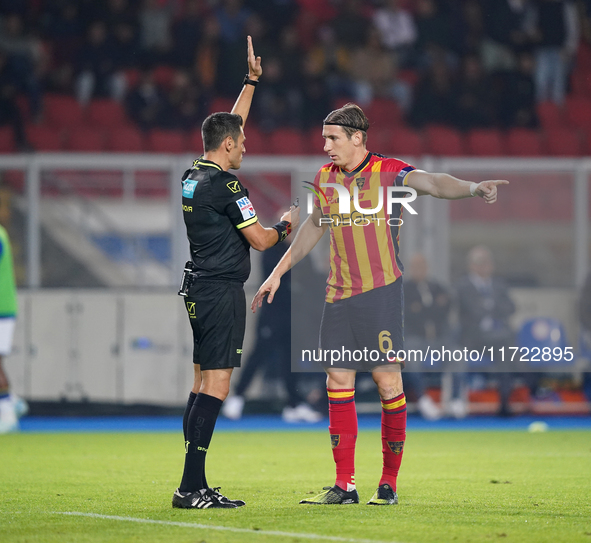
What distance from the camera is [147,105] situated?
16.0 m

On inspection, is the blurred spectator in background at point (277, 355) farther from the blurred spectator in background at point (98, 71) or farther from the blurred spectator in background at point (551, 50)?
the blurred spectator in background at point (551, 50)

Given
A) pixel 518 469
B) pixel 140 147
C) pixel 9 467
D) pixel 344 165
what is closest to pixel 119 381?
pixel 140 147

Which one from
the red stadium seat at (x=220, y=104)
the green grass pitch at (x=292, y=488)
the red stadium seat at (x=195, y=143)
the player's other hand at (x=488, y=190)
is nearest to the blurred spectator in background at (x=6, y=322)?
the green grass pitch at (x=292, y=488)

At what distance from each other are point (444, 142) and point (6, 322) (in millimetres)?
7530

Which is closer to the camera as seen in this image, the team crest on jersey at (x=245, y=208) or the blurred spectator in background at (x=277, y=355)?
the team crest on jersey at (x=245, y=208)

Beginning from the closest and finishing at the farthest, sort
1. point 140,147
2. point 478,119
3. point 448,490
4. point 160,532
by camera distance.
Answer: point 160,532
point 448,490
point 140,147
point 478,119

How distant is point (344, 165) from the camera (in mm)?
5840

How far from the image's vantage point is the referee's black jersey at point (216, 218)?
554cm

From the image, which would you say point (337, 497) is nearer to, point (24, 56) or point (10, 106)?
point (10, 106)

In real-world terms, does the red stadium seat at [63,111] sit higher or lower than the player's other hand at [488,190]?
higher

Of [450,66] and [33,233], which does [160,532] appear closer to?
[33,233]

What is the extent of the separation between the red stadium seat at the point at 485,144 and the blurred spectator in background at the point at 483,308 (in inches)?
143

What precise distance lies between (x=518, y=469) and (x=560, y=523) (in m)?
2.66

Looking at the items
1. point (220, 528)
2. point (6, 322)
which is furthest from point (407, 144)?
point (220, 528)
